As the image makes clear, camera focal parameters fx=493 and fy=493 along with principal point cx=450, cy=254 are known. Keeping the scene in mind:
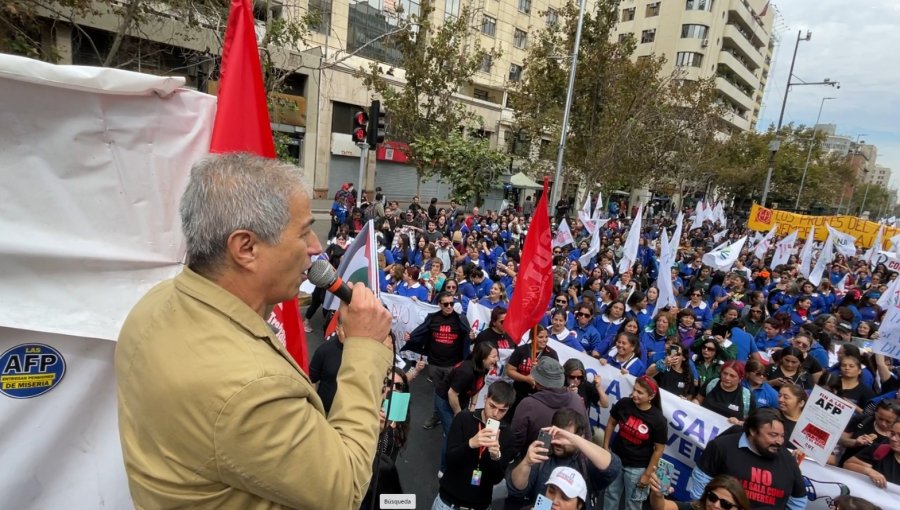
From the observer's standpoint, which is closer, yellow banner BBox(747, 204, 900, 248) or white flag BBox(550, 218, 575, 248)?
white flag BBox(550, 218, 575, 248)

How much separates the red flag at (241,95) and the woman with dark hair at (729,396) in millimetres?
4419

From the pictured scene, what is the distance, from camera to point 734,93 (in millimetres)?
56188

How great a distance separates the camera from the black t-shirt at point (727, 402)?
4.66 meters

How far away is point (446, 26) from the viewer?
20625 millimetres

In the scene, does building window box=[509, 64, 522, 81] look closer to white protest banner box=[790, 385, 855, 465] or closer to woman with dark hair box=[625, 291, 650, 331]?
woman with dark hair box=[625, 291, 650, 331]

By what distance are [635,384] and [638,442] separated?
49 cm

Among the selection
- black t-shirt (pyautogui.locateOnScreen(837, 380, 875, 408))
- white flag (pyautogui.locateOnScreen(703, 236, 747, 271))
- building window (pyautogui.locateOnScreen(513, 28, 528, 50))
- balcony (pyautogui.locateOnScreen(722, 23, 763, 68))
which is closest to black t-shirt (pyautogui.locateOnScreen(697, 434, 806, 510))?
black t-shirt (pyautogui.locateOnScreen(837, 380, 875, 408))

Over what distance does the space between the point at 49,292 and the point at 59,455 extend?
1.79 ft

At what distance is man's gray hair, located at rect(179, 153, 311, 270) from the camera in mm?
1173

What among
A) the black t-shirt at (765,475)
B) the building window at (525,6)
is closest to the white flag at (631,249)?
the black t-shirt at (765,475)

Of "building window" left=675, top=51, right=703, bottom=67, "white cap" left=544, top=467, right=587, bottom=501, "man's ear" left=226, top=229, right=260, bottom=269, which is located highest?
"building window" left=675, top=51, right=703, bottom=67

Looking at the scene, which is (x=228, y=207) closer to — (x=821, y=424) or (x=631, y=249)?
(x=821, y=424)

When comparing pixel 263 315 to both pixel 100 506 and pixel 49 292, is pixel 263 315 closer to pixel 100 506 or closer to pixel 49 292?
pixel 49 292

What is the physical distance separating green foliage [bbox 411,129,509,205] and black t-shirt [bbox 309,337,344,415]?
56.6 feet
